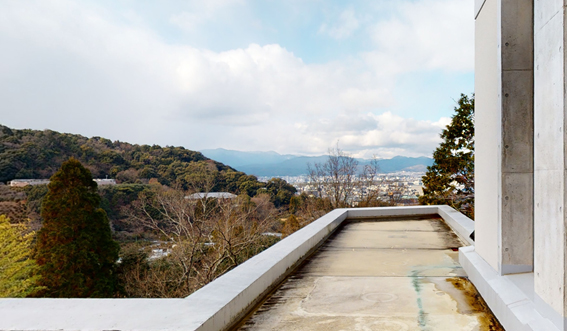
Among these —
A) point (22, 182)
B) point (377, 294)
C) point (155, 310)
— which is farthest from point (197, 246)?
point (22, 182)

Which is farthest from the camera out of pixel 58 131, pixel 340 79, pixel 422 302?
pixel 58 131

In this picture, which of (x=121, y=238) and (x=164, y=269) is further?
(x=121, y=238)

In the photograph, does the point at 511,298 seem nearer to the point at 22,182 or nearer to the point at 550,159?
the point at 550,159

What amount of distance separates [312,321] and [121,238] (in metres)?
25.7

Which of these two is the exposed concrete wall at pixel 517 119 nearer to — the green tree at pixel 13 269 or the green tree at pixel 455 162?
the green tree at pixel 455 162

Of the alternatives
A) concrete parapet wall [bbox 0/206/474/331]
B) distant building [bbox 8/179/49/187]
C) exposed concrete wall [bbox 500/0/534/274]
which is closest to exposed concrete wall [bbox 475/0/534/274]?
exposed concrete wall [bbox 500/0/534/274]

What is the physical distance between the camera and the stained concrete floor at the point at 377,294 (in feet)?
7.55

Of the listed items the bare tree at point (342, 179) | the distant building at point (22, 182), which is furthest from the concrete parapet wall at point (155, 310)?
the distant building at point (22, 182)

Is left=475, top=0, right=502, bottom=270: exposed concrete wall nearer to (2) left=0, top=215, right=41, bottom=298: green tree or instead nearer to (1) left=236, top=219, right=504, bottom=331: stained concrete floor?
(1) left=236, top=219, right=504, bottom=331: stained concrete floor

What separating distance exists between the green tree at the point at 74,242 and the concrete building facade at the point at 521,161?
Result: 679 inches

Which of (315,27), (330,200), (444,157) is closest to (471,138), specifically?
(444,157)

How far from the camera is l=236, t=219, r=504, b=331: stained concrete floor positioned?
2303mm

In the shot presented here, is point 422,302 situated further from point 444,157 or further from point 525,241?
point 444,157

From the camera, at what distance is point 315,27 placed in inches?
601
